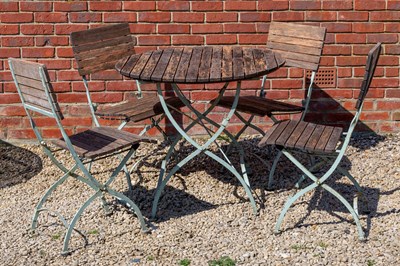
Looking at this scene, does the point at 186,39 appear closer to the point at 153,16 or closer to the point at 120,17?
the point at 153,16

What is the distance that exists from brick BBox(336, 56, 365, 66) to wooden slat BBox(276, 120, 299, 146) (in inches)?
53.3

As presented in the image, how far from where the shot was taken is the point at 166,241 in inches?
177

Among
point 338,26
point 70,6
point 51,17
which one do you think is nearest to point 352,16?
point 338,26

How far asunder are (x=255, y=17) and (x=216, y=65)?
1437 millimetres

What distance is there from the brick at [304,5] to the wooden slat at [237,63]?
1039 millimetres

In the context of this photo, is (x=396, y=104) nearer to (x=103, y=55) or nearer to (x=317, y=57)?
(x=317, y=57)

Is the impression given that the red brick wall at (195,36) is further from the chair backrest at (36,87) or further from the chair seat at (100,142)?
the chair backrest at (36,87)

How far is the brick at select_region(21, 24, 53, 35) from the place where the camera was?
6.08 m

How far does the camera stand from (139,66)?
4.88 m

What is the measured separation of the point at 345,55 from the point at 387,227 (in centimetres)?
201

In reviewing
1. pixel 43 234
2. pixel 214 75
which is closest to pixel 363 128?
pixel 214 75

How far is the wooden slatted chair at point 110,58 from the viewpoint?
533 centimetres

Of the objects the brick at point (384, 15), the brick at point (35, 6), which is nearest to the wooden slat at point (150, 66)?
the brick at point (35, 6)

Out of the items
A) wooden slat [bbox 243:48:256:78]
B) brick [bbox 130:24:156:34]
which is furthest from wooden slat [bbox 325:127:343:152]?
brick [bbox 130:24:156:34]
